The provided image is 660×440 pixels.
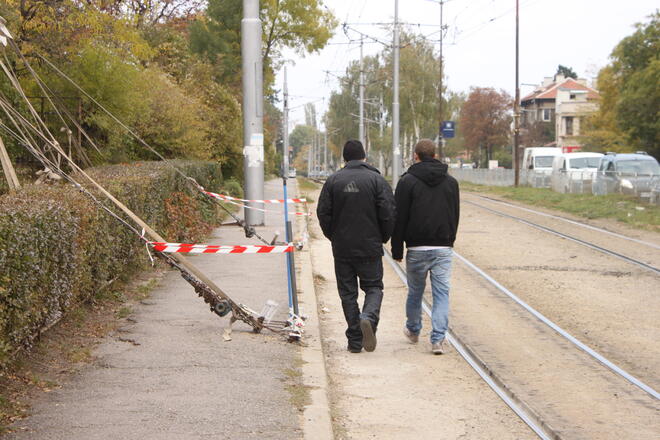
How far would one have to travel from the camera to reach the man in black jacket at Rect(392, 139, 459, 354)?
27.5 ft

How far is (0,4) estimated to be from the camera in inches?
658

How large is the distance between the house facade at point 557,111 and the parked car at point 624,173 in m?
45.3

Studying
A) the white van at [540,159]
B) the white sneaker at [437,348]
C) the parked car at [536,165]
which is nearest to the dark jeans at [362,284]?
the white sneaker at [437,348]

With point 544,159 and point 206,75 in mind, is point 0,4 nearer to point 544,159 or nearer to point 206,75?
point 206,75

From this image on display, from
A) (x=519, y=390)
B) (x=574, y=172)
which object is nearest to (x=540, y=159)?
(x=574, y=172)

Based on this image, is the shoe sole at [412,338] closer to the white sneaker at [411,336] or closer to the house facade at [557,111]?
the white sneaker at [411,336]

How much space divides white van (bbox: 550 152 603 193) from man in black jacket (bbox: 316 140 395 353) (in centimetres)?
2832

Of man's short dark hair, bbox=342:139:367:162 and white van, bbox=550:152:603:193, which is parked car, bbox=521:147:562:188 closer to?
white van, bbox=550:152:603:193

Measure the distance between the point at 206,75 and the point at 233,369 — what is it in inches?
1048

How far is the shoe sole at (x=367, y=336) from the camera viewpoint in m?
8.30

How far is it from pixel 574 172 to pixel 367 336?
98.3 ft

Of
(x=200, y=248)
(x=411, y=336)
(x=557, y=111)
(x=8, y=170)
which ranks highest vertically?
(x=557, y=111)

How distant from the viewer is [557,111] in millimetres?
93562

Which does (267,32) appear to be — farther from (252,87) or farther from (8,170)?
(8,170)
